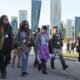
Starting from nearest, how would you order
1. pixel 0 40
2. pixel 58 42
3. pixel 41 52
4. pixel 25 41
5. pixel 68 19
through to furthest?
pixel 0 40, pixel 25 41, pixel 41 52, pixel 58 42, pixel 68 19

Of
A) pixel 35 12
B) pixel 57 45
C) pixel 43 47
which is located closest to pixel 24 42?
pixel 43 47

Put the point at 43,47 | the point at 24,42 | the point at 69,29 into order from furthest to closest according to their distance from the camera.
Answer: the point at 69,29
the point at 43,47
the point at 24,42

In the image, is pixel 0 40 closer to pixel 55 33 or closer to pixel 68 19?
pixel 55 33

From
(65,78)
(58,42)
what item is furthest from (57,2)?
(65,78)

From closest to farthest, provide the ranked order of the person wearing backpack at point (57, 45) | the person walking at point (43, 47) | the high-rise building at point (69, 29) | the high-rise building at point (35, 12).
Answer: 1. the person walking at point (43, 47)
2. the person wearing backpack at point (57, 45)
3. the high-rise building at point (35, 12)
4. the high-rise building at point (69, 29)

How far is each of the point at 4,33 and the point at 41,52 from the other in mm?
2708

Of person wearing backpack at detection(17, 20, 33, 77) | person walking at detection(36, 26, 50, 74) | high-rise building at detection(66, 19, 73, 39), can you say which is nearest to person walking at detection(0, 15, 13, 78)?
person wearing backpack at detection(17, 20, 33, 77)

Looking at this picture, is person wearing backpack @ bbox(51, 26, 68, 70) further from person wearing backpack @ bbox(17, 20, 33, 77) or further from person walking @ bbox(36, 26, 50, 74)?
person wearing backpack @ bbox(17, 20, 33, 77)

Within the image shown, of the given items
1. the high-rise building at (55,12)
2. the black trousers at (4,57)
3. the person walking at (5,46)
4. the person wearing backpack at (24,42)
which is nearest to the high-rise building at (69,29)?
the high-rise building at (55,12)

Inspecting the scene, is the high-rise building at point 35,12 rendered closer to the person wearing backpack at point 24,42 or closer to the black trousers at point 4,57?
the person wearing backpack at point 24,42

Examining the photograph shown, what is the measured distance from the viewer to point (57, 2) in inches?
1484

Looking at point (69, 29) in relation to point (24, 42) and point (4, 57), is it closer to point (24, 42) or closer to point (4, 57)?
point (24, 42)

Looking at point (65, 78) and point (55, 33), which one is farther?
point (55, 33)

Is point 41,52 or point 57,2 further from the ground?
point 57,2
